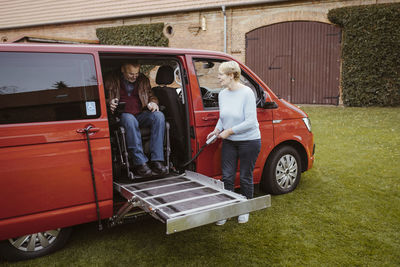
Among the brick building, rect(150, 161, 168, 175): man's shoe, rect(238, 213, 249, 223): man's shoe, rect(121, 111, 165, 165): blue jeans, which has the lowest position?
rect(238, 213, 249, 223): man's shoe

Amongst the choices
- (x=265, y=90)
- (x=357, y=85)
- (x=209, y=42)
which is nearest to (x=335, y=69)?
(x=357, y=85)

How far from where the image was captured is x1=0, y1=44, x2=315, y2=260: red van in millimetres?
2711

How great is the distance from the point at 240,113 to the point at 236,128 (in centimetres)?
19

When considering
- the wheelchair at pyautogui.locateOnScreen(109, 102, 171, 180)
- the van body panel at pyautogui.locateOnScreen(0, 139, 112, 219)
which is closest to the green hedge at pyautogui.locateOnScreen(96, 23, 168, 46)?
the wheelchair at pyautogui.locateOnScreen(109, 102, 171, 180)

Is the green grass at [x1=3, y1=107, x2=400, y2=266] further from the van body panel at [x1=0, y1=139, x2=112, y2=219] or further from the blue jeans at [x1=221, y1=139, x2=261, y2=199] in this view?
the van body panel at [x1=0, y1=139, x2=112, y2=219]

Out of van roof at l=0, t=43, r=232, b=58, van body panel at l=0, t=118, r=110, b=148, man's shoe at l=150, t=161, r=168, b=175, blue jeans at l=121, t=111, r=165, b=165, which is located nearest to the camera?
van body panel at l=0, t=118, r=110, b=148

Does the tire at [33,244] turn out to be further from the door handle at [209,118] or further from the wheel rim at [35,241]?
the door handle at [209,118]

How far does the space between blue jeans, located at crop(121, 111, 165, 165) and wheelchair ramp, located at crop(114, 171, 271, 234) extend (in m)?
0.30

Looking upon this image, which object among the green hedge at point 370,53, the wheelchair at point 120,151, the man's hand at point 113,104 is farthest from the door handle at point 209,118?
the green hedge at point 370,53

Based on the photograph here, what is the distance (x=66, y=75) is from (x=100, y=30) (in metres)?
16.8

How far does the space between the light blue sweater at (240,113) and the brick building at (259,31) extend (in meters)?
11.5

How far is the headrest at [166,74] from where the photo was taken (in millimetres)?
4230

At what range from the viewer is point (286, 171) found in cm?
466

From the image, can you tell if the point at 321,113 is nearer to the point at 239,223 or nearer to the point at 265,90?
the point at 265,90
